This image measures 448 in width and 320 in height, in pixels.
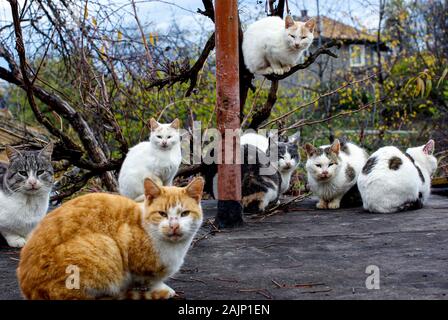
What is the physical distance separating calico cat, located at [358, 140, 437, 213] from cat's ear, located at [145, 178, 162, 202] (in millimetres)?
3111

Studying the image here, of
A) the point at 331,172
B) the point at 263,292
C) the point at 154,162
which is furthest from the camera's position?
the point at 331,172

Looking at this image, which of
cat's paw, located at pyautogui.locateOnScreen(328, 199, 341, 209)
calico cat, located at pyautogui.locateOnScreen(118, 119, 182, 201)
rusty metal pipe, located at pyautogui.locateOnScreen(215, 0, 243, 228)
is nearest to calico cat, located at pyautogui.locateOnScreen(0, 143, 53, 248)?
calico cat, located at pyautogui.locateOnScreen(118, 119, 182, 201)

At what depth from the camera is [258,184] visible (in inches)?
219

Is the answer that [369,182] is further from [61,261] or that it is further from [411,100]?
[411,100]

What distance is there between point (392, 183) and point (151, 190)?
3.24 m

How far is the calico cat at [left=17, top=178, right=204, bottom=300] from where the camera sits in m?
2.41

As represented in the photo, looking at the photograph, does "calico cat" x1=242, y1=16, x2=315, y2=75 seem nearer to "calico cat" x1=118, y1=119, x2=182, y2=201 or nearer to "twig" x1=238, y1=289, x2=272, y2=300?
"calico cat" x1=118, y1=119, x2=182, y2=201

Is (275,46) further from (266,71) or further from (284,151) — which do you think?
(284,151)

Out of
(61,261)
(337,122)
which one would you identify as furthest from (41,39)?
(337,122)

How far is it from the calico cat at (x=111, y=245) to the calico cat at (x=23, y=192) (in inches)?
64.4

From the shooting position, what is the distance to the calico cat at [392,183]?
5250 mm

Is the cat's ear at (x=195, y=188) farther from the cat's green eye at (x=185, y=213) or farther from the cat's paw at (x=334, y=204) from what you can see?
the cat's paw at (x=334, y=204)

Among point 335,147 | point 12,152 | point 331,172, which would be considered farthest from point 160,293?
point 335,147

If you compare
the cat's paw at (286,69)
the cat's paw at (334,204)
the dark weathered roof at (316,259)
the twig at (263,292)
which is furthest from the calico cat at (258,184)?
the twig at (263,292)
